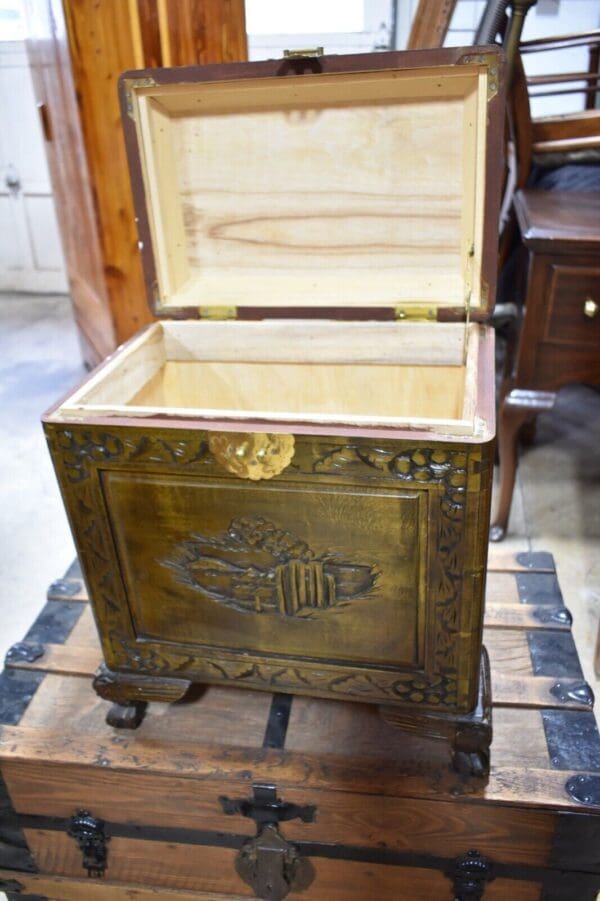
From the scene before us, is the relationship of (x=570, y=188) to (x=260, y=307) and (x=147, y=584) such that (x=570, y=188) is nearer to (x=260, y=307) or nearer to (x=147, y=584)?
(x=260, y=307)

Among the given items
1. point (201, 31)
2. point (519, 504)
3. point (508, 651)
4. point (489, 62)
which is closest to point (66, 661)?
point (508, 651)

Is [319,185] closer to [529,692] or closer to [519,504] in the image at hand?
[529,692]

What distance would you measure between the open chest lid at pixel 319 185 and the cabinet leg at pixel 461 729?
0.54 metres

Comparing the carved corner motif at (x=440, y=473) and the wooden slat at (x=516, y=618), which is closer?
the carved corner motif at (x=440, y=473)

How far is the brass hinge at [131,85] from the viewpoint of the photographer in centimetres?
96

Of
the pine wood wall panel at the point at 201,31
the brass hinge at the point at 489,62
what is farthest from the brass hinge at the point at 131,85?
the pine wood wall panel at the point at 201,31

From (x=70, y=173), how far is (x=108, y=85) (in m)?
0.47

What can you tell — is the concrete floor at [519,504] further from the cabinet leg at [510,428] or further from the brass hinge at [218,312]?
the brass hinge at [218,312]

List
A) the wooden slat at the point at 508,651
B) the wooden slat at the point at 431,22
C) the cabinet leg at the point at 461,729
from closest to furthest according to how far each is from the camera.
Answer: the cabinet leg at the point at 461,729 < the wooden slat at the point at 508,651 < the wooden slat at the point at 431,22

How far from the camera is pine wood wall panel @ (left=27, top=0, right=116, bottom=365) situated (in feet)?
6.46

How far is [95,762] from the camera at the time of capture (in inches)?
36.9

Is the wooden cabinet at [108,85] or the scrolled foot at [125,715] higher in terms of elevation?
the wooden cabinet at [108,85]

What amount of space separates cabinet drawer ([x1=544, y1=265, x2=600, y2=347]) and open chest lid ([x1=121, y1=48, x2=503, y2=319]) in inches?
16.1

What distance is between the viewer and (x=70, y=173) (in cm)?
223
